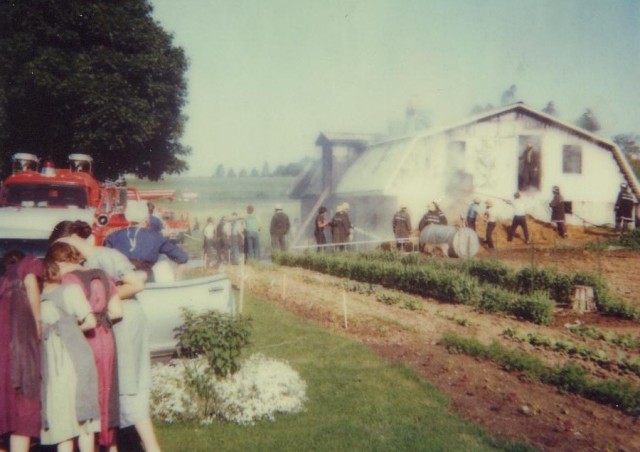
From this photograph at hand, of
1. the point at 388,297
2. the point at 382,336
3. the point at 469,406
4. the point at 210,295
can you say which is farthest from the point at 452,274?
the point at 210,295

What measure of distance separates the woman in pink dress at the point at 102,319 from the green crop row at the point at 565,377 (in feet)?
15.1

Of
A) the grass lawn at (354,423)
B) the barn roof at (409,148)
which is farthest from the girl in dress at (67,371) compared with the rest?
the barn roof at (409,148)

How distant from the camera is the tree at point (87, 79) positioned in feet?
57.1

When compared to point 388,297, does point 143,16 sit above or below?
above

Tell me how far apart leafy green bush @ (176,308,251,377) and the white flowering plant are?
124 millimetres

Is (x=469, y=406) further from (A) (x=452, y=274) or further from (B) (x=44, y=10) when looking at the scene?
(B) (x=44, y=10)

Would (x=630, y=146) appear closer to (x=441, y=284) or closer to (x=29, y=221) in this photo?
(x=441, y=284)

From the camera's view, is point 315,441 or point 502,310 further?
point 502,310

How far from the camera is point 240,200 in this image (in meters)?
62.1

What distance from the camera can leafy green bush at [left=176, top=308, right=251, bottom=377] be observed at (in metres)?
5.38

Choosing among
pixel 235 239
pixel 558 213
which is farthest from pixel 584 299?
pixel 558 213

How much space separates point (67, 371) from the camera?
3883mm

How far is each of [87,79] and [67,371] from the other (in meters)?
16.6

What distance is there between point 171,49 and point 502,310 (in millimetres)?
16161
